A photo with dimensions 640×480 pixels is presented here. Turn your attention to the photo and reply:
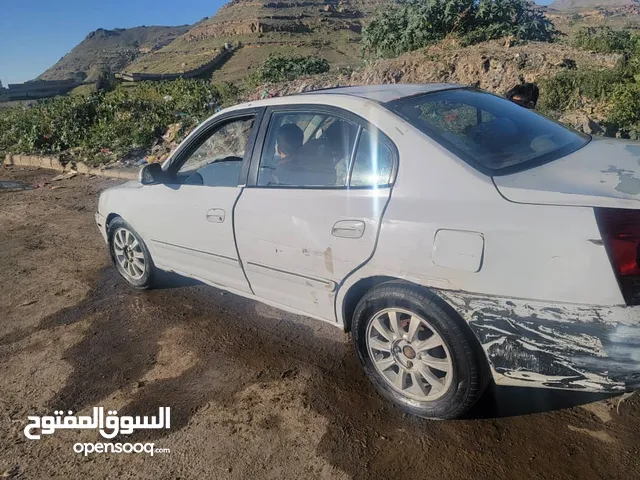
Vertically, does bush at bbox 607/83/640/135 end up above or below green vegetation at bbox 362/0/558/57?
below

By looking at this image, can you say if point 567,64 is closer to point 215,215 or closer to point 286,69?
point 215,215

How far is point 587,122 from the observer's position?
695 centimetres

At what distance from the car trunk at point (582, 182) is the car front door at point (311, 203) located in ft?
2.16

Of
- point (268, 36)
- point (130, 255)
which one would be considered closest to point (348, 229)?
point (130, 255)

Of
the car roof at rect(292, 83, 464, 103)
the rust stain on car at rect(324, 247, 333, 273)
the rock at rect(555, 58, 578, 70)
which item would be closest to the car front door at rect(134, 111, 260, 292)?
the car roof at rect(292, 83, 464, 103)

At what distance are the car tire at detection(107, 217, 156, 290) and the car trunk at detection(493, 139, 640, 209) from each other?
10.6 ft

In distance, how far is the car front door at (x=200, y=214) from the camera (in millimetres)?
3516

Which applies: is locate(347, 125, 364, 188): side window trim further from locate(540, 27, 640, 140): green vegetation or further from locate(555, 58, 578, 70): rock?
locate(555, 58, 578, 70): rock

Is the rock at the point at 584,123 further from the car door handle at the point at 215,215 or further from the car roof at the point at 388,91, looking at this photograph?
A: the car door handle at the point at 215,215

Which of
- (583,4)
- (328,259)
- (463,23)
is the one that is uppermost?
(583,4)

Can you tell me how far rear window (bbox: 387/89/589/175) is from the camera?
2641mm

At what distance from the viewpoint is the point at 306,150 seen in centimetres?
323

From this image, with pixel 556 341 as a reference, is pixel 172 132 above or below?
above

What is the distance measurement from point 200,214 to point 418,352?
1.85 m
